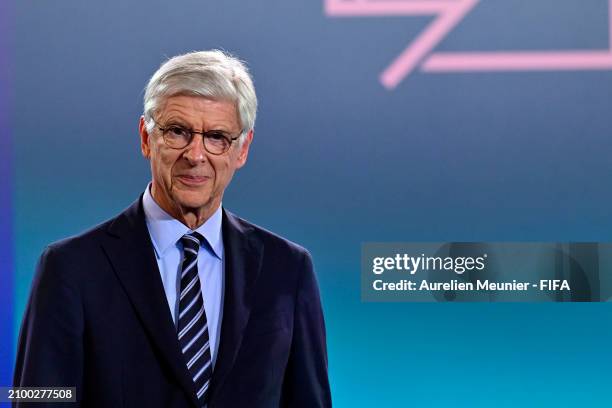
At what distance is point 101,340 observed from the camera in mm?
1661

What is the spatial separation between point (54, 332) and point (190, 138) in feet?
1.60

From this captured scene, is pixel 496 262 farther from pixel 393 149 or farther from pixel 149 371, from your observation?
pixel 149 371

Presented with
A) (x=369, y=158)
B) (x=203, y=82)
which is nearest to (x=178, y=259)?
(x=203, y=82)

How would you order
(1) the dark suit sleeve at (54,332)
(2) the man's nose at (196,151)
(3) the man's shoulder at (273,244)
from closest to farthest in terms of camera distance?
1. (1) the dark suit sleeve at (54,332)
2. (2) the man's nose at (196,151)
3. (3) the man's shoulder at (273,244)

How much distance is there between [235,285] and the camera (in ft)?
5.89

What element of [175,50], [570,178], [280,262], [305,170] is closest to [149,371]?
[280,262]

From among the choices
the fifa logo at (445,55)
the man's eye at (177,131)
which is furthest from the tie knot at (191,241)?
the fifa logo at (445,55)

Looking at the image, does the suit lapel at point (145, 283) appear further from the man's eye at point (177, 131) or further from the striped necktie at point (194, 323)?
the man's eye at point (177, 131)

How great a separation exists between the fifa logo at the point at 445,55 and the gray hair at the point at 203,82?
1.04 m

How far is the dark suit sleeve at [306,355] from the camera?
1844 millimetres

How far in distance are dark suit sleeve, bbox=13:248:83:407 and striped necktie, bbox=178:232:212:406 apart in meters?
0.22

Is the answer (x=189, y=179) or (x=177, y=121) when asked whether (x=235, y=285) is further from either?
(x=177, y=121)

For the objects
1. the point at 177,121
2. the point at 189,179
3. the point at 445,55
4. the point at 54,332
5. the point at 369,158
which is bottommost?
the point at 54,332

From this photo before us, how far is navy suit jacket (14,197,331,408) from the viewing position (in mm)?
1656
